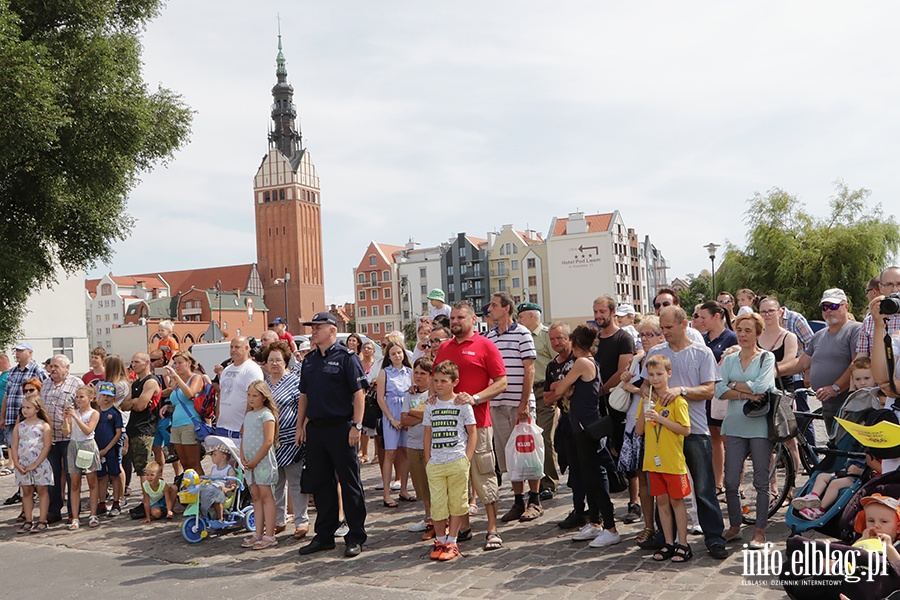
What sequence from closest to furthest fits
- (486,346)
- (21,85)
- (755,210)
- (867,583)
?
(867,583) < (486,346) < (21,85) < (755,210)

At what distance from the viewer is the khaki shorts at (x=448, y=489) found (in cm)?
697

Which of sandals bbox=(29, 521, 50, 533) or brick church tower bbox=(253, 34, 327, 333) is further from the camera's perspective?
brick church tower bbox=(253, 34, 327, 333)

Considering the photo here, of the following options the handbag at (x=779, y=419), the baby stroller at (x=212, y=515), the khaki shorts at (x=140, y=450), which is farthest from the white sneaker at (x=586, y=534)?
the khaki shorts at (x=140, y=450)

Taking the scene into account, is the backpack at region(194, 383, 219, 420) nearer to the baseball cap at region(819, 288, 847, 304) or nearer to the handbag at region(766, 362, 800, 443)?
the handbag at region(766, 362, 800, 443)

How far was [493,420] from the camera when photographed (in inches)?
330

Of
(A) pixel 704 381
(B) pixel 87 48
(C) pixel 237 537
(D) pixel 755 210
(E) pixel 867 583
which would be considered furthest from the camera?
(D) pixel 755 210

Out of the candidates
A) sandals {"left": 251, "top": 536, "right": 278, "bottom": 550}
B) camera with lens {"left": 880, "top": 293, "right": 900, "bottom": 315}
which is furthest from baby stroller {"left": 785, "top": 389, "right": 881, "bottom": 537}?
sandals {"left": 251, "top": 536, "right": 278, "bottom": 550}

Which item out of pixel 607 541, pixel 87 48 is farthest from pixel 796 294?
pixel 607 541

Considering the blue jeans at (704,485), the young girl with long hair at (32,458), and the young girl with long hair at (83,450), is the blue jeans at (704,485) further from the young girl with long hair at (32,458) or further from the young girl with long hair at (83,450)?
the young girl with long hair at (32,458)

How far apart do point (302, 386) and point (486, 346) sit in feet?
6.00

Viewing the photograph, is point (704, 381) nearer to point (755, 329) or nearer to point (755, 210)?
point (755, 329)

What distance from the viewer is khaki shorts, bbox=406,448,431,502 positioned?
8.45 metres

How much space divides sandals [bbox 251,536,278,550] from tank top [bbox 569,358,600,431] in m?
3.16

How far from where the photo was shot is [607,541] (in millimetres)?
6852
